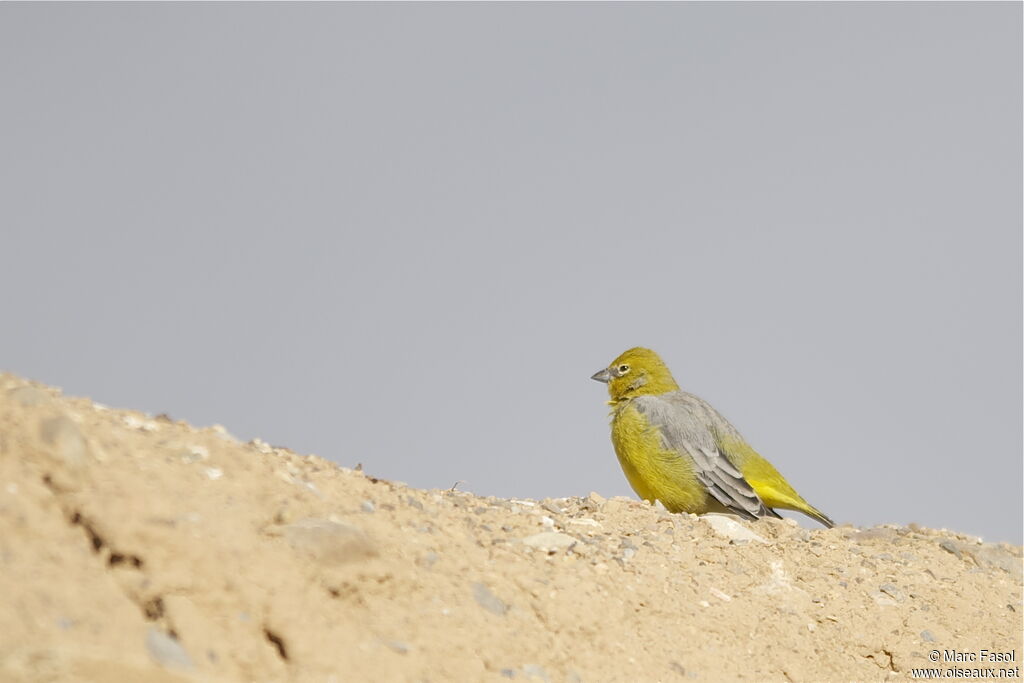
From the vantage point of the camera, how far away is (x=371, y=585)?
5805 mm

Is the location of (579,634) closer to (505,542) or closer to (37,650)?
(505,542)

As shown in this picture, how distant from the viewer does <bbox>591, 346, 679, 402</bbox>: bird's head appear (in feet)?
Answer: 39.3

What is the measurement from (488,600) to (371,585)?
720mm

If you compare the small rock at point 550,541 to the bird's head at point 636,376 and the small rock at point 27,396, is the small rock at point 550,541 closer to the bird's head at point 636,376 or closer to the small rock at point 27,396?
the small rock at point 27,396

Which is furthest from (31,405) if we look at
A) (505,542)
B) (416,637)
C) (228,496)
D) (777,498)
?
(777,498)

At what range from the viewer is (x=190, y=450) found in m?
6.17

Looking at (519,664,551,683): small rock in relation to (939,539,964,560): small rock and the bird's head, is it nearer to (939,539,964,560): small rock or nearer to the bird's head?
(939,539,964,560): small rock

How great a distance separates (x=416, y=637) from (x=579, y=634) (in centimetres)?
109

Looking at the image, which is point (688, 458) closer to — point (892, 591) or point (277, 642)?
point (892, 591)

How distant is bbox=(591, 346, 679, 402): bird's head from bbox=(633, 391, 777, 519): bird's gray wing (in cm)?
58

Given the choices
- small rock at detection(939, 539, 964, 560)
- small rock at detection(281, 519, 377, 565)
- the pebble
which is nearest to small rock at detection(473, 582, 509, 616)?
small rock at detection(281, 519, 377, 565)

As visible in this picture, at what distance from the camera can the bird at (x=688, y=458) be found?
1081 cm

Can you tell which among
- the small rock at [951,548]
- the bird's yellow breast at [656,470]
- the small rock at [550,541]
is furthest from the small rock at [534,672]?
the bird's yellow breast at [656,470]

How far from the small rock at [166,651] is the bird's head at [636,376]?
7.57 meters
